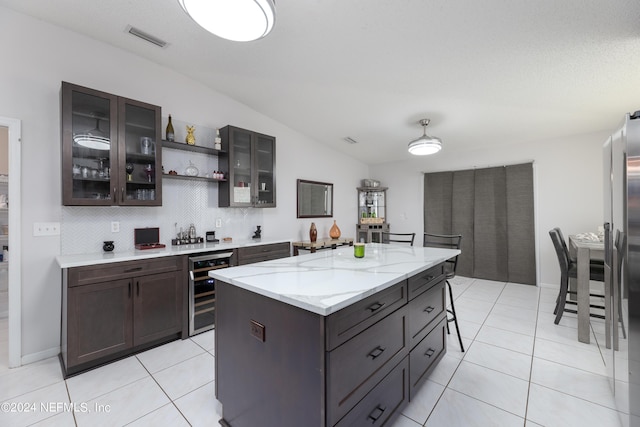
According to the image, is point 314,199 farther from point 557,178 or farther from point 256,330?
point 557,178

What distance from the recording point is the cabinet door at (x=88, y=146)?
7.40ft

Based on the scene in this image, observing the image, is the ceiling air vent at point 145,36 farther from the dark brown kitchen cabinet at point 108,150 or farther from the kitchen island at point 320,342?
the kitchen island at point 320,342

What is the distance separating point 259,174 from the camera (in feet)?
12.3

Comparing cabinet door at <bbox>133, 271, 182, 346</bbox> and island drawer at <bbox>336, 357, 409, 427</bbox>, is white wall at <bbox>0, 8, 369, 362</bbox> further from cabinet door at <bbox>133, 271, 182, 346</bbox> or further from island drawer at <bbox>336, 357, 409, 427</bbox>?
island drawer at <bbox>336, 357, 409, 427</bbox>

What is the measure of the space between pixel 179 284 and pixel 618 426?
3329 mm

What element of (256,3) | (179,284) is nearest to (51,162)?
(179,284)

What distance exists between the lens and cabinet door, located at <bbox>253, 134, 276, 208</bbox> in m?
3.66

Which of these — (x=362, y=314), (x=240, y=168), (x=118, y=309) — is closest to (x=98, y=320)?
(x=118, y=309)

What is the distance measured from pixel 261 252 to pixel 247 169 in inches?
44.1

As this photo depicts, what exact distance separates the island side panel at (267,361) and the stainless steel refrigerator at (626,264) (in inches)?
62.6

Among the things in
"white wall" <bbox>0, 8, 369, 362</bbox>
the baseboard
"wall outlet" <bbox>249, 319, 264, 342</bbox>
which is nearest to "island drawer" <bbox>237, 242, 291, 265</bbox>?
"white wall" <bbox>0, 8, 369, 362</bbox>

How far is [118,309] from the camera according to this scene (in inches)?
89.7

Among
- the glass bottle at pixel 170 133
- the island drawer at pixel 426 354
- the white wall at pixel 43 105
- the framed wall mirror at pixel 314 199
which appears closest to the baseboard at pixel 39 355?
the white wall at pixel 43 105

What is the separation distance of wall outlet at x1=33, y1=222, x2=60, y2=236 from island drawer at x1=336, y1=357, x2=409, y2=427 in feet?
9.44
